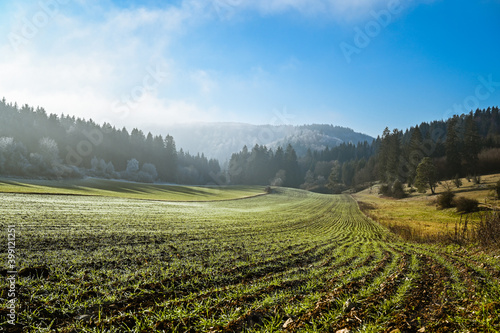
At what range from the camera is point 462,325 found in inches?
187

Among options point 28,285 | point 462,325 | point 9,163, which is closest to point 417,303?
point 462,325

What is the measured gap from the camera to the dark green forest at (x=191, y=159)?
71312 mm

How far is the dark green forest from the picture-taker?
7131 centimetres

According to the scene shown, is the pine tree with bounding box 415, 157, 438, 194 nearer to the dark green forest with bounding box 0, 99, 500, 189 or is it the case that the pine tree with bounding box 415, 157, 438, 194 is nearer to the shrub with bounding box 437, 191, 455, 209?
the dark green forest with bounding box 0, 99, 500, 189

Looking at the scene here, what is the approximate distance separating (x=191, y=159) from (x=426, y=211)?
410 feet

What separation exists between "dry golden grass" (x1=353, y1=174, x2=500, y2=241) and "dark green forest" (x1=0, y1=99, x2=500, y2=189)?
8325mm

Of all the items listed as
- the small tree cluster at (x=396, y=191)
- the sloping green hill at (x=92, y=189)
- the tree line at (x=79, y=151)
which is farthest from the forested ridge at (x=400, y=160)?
the sloping green hill at (x=92, y=189)

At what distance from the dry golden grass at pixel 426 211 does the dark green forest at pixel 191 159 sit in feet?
27.3

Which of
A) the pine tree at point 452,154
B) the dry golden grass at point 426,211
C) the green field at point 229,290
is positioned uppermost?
the pine tree at point 452,154

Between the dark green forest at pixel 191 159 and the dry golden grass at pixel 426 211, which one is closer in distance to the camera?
the dry golden grass at pixel 426 211

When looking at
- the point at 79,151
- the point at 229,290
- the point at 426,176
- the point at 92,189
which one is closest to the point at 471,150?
the point at 426,176

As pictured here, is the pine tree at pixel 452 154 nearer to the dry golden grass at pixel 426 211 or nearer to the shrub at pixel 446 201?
the dry golden grass at pixel 426 211

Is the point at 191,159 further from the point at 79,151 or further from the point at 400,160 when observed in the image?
the point at 400,160

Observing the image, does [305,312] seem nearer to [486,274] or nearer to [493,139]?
[486,274]
